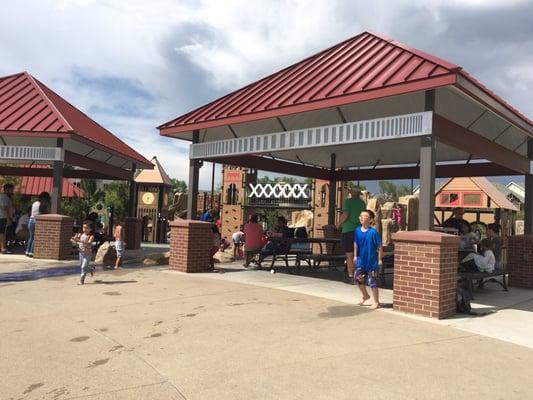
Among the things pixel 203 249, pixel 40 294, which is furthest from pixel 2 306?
pixel 203 249

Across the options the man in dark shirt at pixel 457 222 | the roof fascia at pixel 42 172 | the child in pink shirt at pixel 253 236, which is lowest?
the child in pink shirt at pixel 253 236

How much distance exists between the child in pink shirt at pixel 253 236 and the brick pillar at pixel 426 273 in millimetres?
4642

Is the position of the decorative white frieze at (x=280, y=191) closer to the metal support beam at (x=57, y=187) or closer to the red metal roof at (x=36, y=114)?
the red metal roof at (x=36, y=114)

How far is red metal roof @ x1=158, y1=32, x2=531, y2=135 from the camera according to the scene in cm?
725

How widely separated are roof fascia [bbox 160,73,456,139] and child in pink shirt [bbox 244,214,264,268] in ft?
7.92

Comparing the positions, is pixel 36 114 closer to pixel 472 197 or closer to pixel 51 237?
pixel 51 237

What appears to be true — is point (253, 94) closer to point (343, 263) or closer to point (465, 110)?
point (465, 110)

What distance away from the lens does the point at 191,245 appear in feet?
34.1

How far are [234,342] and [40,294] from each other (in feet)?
13.4

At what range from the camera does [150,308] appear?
22.1 ft

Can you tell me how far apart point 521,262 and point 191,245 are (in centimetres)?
→ 702

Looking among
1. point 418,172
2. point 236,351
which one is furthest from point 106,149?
point 236,351

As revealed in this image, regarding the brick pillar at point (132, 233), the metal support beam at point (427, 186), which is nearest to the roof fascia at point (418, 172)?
the metal support beam at point (427, 186)

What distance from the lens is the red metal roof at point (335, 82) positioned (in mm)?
7250
